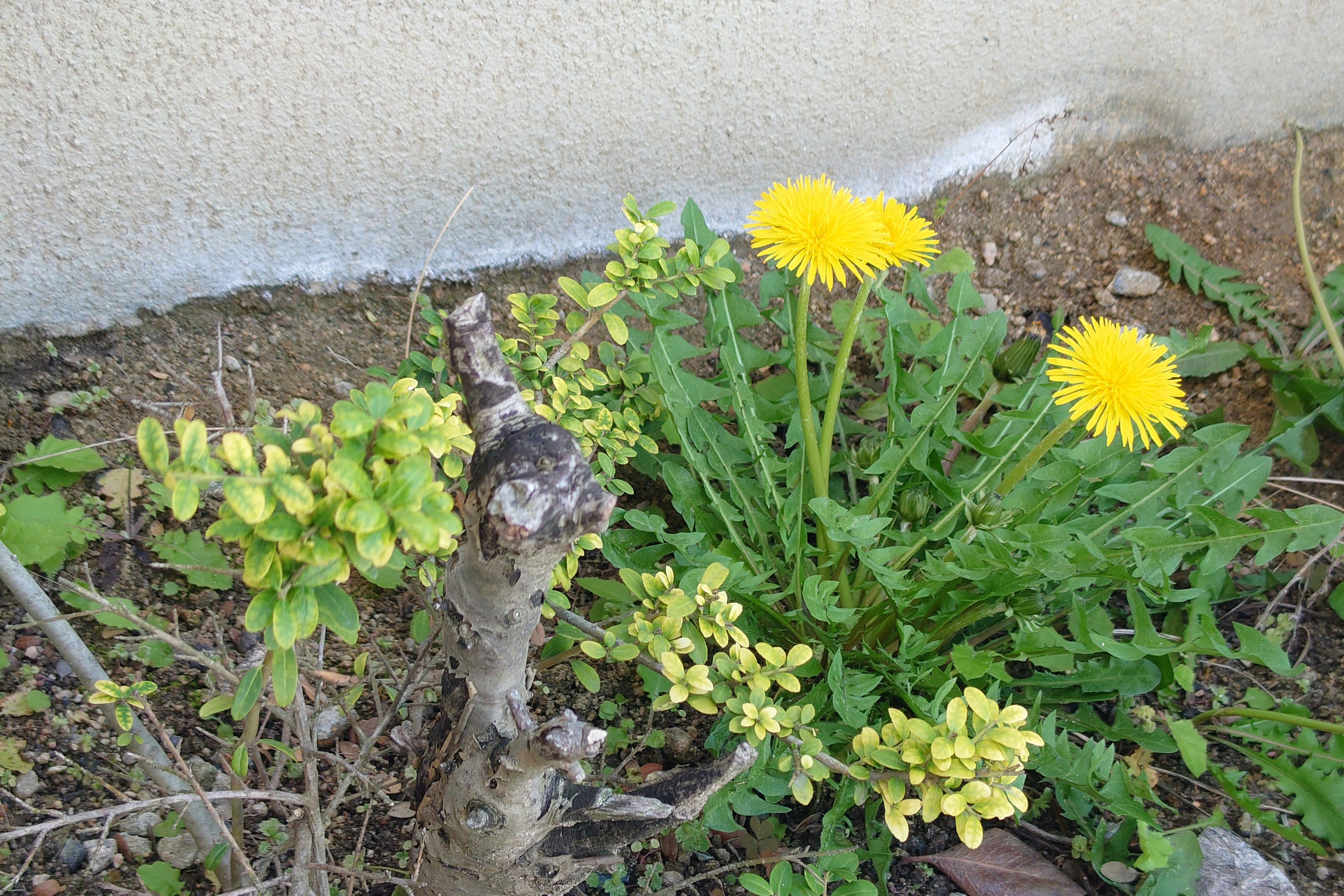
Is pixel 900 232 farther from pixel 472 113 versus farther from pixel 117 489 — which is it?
pixel 117 489

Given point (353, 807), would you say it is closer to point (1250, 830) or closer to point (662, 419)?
point (662, 419)

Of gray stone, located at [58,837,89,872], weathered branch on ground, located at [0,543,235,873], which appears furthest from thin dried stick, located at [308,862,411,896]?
gray stone, located at [58,837,89,872]

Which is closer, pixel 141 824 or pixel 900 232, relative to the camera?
pixel 141 824

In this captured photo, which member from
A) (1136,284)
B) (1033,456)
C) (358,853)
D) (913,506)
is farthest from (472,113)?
(1136,284)

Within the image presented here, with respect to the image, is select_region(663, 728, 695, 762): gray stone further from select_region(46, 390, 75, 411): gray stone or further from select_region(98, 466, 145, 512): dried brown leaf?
select_region(46, 390, 75, 411): gray stone

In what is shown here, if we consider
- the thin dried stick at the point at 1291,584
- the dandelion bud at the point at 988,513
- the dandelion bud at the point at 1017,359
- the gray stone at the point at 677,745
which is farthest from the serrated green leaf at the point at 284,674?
the thin dried stick at the point at 1291,584

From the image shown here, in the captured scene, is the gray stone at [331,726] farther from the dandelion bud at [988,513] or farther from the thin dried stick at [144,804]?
the dandelion bud at [988,513]
